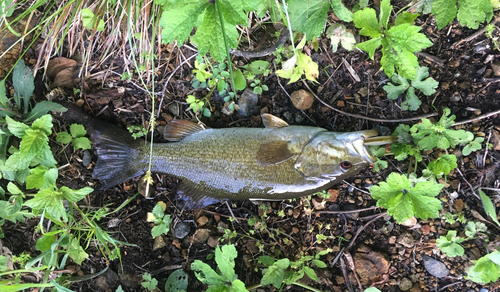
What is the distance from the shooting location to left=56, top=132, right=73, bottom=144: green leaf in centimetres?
335

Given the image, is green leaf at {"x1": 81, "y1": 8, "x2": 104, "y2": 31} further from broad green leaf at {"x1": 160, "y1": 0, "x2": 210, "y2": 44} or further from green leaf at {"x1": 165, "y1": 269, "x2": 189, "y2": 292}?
green leaf at {"x1": 165, "y1": 269, "x2": 189, "y2": 292}

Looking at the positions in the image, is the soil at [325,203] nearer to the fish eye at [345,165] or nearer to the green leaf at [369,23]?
the fish eye at [345,165]

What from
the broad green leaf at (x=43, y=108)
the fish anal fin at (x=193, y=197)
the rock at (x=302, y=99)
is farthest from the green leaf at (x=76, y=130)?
the rock at (x=302, y=99)

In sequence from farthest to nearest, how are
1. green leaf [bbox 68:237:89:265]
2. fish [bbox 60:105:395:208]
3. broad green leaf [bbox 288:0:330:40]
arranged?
green leaf [bbox 68:237:89:265] < fish [bbox 60:105:395:208] < broad green leaf [bbox 288:0:330:40]

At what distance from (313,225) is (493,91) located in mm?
2225

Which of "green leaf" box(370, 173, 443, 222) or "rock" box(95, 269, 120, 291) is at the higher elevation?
"green leaf" box(370, 173, 443, 222)

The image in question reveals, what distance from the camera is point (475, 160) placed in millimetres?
3318

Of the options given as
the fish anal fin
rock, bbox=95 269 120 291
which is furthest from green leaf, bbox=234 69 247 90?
rock, bbox=95 269 120 291

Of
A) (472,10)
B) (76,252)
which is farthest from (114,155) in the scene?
(472,10)

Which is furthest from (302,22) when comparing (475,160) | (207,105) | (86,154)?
(86,154)

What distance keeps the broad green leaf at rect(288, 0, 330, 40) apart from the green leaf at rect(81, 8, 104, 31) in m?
1.84

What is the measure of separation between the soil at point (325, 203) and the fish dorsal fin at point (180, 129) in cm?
17

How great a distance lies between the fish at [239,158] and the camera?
3070 millimetres

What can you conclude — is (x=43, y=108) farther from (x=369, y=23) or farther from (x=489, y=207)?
(x=489, y=207)
